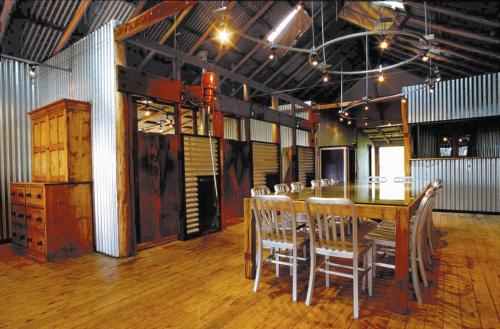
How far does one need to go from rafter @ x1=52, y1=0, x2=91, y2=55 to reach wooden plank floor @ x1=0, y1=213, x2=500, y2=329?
361cm

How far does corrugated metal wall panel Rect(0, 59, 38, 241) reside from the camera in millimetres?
5164

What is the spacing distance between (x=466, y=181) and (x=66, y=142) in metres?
8.93

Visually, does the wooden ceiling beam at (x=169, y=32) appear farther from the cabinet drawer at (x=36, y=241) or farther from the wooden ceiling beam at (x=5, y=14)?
the cabinet drawer at (x=36, y=241)

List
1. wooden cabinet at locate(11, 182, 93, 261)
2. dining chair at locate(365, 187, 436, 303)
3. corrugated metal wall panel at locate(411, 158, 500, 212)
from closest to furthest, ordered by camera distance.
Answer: dining chair at locate(365, 187, 436, 303), wooden cabinet at locate(11, 182, 93, 261), corrugated metal wall panel at locate(411, 158, 500, 212)

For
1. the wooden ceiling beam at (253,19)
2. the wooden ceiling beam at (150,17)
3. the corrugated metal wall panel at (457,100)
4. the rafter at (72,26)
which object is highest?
the wooden ceiling beam at (253,19)

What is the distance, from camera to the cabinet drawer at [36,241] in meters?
3.98

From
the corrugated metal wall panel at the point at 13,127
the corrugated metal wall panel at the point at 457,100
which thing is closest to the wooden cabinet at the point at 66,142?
the corrugated metal wall panel at the point at 13,127

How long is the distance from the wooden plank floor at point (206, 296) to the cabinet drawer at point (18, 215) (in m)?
0.58

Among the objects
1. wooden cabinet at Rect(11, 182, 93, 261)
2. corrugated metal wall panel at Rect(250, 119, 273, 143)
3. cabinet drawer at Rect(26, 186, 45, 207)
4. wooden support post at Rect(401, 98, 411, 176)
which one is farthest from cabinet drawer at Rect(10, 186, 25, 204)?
wooden support post at Rect(401, 98, 411, 176)

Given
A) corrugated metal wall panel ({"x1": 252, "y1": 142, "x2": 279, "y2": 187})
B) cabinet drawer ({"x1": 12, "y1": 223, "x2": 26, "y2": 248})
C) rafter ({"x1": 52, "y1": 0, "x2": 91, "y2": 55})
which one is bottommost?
cabinet drawer ({"x1": 12, "y1": 223, "x2": 26, "y2": 248})

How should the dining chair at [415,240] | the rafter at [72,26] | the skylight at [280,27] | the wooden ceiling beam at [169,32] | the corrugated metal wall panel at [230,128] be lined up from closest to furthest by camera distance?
the dining chair at [415,240]
the rafter at [72,26]
the wooden ceiling beam at [169,32]
the skylight at [280,27]
the corrugated metal wall panel at [230,128]

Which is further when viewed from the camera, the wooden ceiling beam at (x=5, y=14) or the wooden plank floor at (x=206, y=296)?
the wooden ceiling beam at (x=5, y=14)

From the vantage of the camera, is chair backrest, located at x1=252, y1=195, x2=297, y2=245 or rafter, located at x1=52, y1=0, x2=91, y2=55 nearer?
chair backrest, located at x1=252, y1=195, x2=297, y2=245

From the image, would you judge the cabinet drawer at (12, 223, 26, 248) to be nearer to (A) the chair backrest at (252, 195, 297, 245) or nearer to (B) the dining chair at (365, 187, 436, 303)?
(A) the chair backrest at (252, 195, 297, 245)
